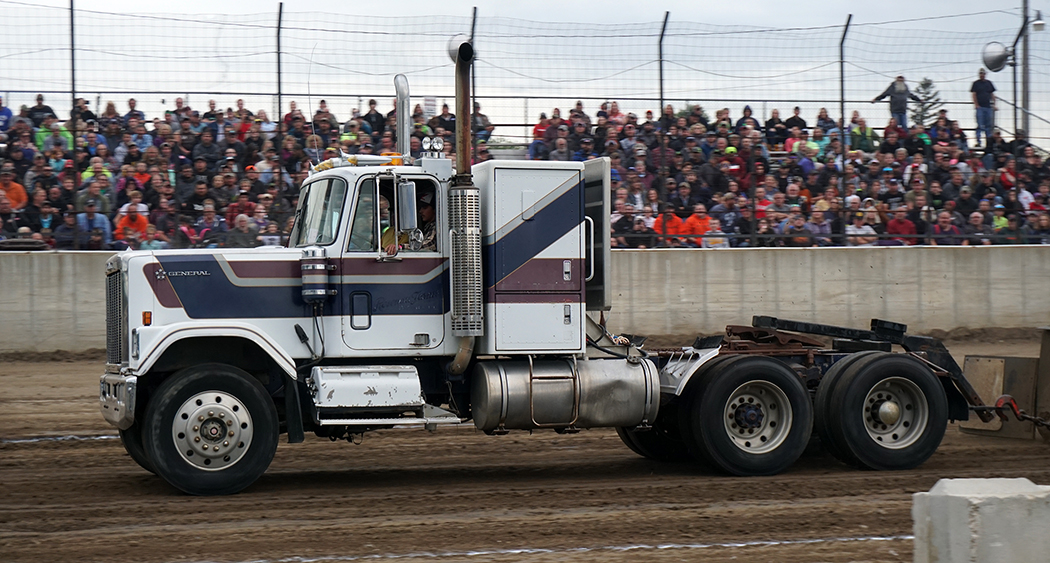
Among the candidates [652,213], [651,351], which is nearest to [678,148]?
[652,213]

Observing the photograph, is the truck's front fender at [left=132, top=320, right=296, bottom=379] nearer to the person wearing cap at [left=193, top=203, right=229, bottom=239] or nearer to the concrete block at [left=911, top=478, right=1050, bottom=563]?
the concrete block at [left=911, top=478, right=1050, bottom=563]

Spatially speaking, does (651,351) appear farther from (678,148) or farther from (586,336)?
(678,148)

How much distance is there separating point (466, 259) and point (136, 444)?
3.12 metres

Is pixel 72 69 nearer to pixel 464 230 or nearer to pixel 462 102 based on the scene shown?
pixel 462 102

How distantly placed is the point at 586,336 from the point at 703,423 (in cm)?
124

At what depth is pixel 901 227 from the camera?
18719 millimetres

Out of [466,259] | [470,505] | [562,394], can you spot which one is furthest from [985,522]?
[466,259]

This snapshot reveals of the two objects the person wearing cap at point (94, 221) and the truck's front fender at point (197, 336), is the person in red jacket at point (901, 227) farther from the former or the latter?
the truck's front fender at point (197, 336)

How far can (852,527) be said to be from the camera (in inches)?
296

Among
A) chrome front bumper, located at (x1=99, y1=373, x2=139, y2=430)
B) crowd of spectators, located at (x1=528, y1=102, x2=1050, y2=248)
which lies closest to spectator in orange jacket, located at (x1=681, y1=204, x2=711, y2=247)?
crowd of spectators, located at (x1=528, y1=102, x2=1050, y2=248)

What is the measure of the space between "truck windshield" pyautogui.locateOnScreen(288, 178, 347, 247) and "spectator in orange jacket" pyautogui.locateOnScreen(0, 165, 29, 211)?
7.67 m

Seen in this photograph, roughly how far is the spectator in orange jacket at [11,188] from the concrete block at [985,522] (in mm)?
14294

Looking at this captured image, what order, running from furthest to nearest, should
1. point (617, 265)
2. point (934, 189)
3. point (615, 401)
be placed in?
1. point (934, 189)
2. point (617, 265)
3. point (615, 401)

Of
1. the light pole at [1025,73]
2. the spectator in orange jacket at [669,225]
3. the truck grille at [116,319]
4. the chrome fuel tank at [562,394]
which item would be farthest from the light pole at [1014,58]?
the truck grille at [116,319]
